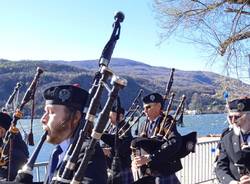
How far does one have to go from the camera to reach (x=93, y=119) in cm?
216

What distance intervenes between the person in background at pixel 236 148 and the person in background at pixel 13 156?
5.84 ft

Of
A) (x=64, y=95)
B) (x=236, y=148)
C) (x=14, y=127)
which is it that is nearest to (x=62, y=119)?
(x=64, y=95)

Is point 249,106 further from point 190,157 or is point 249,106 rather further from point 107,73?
point 190,157

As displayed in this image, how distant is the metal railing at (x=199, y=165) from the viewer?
9.21 metres

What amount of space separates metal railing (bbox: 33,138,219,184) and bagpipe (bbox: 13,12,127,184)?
691 centimetres

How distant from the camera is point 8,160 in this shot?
12.0 feet

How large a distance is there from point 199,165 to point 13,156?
632 cm

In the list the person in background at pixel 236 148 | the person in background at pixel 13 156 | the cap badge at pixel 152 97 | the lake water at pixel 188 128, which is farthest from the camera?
the cap badge at pixel 152 97

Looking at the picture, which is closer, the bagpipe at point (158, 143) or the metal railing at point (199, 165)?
the bagpipe at point (158, 143)

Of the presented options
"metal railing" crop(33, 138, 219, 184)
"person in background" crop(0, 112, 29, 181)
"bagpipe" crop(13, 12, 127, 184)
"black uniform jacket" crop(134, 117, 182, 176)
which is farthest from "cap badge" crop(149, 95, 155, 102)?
"metal railing" crop(33, 138, 219, 184)

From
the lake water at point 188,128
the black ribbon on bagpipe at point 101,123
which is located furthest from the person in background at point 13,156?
the black ribbon on bagpipe at point 101,123

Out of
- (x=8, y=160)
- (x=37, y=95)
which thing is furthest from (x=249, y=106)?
(x=8, y=160)

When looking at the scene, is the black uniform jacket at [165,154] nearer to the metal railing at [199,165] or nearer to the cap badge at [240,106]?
the cap badge at [240,106]

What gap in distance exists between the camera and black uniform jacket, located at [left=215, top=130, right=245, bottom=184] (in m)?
4.08
